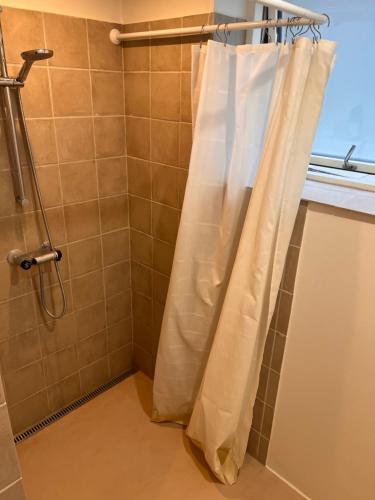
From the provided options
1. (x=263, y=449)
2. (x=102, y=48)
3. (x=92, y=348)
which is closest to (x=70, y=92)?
(x=102, y=48)

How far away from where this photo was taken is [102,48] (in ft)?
5.18

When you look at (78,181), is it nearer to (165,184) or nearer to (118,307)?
(165,184)

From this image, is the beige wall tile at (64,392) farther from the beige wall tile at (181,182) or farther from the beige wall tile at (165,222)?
the beige wall tile at (181,182)

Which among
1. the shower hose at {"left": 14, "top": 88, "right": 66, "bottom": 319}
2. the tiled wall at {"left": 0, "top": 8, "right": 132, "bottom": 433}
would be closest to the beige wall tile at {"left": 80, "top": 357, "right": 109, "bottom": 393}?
the tiled wall at {"left": 0, "top": 8, "right": 132, "bottom": 433}

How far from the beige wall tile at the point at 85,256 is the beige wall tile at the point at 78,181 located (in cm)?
22

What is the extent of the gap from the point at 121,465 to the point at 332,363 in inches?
42.6

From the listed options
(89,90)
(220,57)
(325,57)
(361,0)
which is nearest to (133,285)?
(89,90)

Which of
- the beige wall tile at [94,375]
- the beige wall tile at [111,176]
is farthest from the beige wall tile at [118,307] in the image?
the beige wall tile at [111,176]

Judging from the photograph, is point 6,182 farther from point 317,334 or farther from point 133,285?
point 317,334

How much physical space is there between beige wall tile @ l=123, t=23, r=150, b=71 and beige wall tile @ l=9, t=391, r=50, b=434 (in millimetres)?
1623

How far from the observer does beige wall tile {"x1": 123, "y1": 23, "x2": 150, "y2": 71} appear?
1.56 metres

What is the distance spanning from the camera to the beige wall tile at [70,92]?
1487mm

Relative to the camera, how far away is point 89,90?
159 centimetres

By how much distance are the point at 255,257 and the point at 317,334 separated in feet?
1.27
